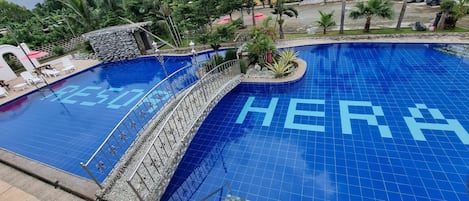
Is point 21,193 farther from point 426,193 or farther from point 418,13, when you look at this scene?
point 418,13

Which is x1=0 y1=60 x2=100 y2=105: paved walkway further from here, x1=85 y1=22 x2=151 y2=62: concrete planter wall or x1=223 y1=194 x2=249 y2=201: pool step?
x1=223 y1=194 x2=249 y2=201: pool step

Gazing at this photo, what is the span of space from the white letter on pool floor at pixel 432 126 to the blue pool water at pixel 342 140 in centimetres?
3

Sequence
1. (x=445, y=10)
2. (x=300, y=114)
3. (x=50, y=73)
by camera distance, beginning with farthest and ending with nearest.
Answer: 1. (x=50, y=73)
2. (x=445, y=10)
3. (x=300, y=114)

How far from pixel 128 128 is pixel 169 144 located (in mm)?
3701

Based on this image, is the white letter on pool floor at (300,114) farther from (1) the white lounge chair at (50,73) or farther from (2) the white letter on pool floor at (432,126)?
(1) the white lounge chair at (50,73)

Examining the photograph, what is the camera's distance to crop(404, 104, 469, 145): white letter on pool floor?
588cm

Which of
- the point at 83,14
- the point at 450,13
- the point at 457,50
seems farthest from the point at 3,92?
the point at 450,13

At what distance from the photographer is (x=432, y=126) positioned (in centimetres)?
627

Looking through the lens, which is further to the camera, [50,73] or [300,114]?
[50,73]

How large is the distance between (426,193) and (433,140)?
2009 mm

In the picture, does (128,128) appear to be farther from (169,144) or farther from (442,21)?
(442,21)

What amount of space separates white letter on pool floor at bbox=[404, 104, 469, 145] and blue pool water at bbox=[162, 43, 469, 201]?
0.08 ft

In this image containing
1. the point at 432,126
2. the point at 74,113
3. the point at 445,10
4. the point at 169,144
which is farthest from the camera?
the point at 445,10

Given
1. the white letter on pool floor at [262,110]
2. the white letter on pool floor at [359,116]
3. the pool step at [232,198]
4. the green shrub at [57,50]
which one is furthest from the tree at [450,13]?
the green shrub at [57,50]
